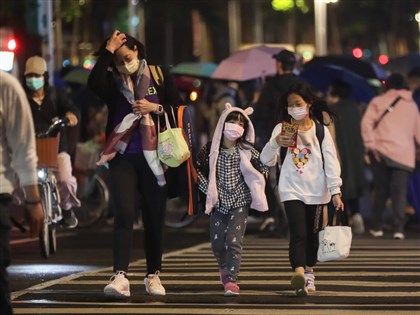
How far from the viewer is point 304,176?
12.2 meters

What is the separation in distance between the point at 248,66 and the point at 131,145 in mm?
12108

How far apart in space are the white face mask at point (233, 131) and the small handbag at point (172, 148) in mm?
558

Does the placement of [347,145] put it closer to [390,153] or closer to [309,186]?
[390,153]

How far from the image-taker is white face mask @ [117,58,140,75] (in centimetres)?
1182

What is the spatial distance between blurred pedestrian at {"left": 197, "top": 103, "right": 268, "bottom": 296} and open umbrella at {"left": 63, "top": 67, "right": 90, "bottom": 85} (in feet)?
53.0

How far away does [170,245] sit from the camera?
18.6 metres

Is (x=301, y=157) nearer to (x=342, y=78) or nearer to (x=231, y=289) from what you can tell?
(x=231, y=289)

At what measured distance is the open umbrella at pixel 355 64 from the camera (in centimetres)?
2488

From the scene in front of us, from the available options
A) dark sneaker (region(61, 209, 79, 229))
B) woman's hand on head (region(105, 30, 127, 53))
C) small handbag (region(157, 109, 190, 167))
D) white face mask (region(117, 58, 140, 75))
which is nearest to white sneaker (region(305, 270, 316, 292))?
small handbag (region(157, 109, 190, 167))

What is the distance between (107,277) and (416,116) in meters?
6.84

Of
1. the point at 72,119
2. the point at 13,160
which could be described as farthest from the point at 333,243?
the point at 72,119

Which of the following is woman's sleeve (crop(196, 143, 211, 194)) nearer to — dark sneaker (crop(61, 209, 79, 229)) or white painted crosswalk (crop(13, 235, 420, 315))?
white painted crosswalk (crop(13, 235, 420, 315))

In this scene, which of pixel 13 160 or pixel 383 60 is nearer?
pixel 13 160

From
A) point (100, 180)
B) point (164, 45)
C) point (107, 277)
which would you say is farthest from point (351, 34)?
point (107, 277)
